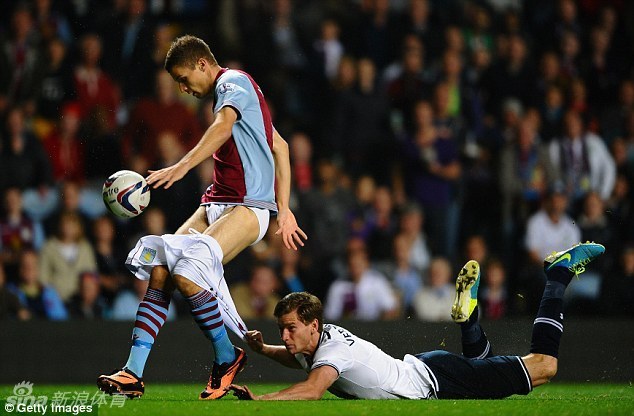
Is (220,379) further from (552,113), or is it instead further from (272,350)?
(552,113)

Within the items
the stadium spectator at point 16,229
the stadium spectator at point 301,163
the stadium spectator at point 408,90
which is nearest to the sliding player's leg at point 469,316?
the stadium spectator at point 301,163

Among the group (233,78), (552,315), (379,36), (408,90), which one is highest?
(379,36)

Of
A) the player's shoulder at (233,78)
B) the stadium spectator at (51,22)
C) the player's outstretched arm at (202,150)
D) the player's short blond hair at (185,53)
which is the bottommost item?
the player's outstretched arm at (202,150)

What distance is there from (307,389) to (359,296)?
14.8ft

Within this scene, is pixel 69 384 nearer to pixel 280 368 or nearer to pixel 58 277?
pixel 58 277

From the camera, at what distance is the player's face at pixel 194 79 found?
6.46 m

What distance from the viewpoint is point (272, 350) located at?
21.4 ft

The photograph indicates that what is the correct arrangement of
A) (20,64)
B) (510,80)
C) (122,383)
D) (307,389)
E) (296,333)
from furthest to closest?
(510,80)
(20,64)
(296,333)
(122,383)
(307,389)

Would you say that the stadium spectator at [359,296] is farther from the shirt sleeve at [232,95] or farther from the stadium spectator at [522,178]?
the shirt sleeve at [232,95]

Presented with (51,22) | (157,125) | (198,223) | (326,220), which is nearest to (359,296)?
(326,220)

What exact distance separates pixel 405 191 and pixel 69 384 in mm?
4057

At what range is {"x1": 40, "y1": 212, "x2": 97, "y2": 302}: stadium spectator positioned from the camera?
981 centimetres

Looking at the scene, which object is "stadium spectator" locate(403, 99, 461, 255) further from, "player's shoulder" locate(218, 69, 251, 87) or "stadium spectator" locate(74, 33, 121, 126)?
"player's shoulder" locate(218, 69, 251, 87)

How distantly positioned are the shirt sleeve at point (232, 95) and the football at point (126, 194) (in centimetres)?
62
